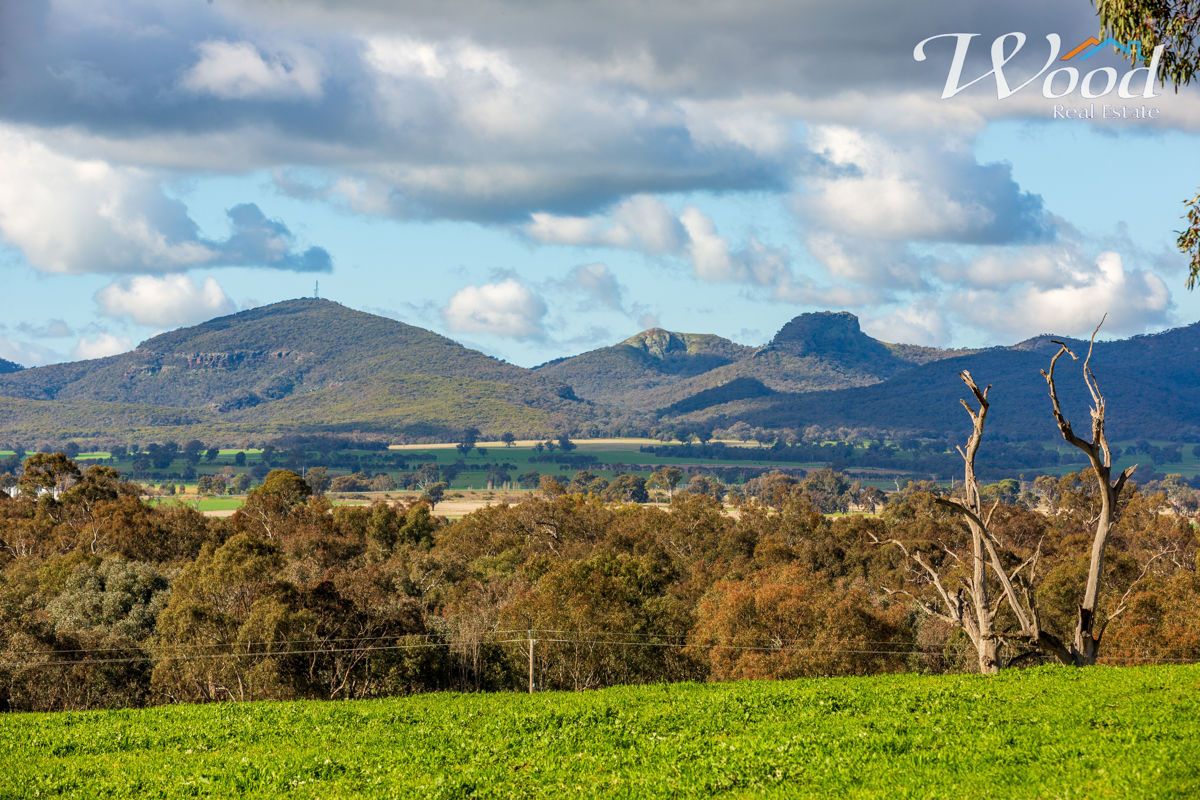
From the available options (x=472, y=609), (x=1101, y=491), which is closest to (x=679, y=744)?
(x=1101, y=491)

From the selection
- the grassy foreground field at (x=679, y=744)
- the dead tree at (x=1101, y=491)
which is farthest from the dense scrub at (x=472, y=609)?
the grassy foreground field at (x=679, y=744)

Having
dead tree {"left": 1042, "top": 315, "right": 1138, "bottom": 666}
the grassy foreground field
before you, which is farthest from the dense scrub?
the grassy foreground field

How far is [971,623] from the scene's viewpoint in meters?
25.4

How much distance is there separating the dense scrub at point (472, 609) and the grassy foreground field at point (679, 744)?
36.6 ft

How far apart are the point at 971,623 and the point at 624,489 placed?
151 m

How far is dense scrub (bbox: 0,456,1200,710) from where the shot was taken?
144ft

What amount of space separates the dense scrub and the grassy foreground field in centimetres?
1116

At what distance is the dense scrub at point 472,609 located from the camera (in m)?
43.9

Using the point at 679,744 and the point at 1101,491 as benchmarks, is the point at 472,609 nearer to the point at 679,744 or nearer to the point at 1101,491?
the point at 1101,491

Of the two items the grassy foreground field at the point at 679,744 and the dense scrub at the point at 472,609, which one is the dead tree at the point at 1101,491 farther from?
the dense scrub at the point at 472,609

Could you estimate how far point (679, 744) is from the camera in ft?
54.3

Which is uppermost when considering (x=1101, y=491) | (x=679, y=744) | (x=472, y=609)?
(x=1101, y=491)

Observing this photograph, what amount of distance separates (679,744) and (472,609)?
4346 cm

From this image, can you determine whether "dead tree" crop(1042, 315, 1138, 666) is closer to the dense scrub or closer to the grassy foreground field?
the grassy foreground field
